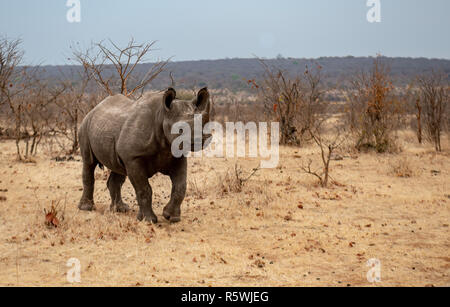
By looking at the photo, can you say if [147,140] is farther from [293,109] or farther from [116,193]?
[293,109]

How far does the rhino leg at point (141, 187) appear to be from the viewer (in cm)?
662

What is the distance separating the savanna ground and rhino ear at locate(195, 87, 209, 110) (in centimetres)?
179

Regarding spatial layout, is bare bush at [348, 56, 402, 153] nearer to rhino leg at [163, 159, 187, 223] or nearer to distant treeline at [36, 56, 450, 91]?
rhino leg at [163, 159, 187, 223]

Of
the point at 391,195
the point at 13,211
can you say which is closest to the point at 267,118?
the point at 391,195

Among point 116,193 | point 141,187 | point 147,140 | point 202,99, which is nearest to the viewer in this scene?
point 202,99

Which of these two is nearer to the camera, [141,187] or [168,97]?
[168,97]

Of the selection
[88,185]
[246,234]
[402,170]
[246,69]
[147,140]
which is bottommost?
[246,234]

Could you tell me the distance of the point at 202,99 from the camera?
6.21 meters

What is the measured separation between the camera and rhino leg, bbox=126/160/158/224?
6621mm

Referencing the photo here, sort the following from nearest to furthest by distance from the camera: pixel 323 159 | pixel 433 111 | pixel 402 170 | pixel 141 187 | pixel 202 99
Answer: pixel 202 99, pixel 141 187, pixel 323 159, pixel 402 170, pixel 433 111

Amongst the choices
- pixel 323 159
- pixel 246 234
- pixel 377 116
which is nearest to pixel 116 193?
pixel 246 234

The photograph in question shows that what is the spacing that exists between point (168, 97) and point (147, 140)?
707 mm

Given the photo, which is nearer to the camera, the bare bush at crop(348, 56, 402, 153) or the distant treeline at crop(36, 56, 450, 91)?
the bare bush at crop(348, 56, 402, 153)

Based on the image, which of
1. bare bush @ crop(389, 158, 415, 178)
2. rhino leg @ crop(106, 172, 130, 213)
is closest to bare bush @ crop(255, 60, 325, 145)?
bare bush @ crop(389, 158, 415, 178)
